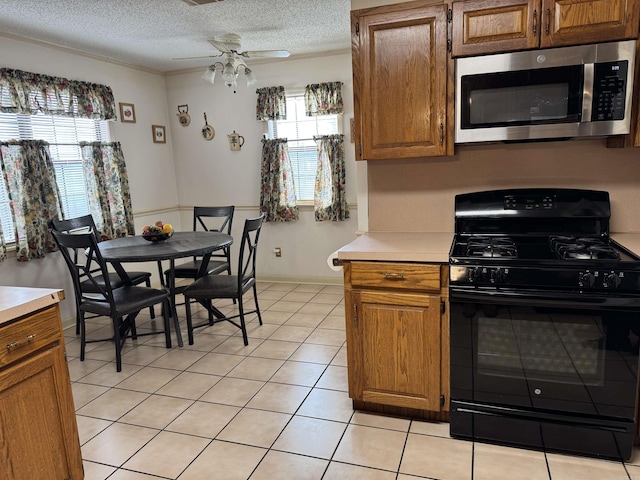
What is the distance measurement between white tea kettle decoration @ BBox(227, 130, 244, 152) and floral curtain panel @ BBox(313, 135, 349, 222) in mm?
932

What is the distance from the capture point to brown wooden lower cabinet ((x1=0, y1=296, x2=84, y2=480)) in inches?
58.1

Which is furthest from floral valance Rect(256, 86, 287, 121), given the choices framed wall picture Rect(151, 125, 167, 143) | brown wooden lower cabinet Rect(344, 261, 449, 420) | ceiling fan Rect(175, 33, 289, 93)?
brown wooden lower cabinet Rect(344, 261, 449, 420)

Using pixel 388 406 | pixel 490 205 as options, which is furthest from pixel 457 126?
pixel 388 406

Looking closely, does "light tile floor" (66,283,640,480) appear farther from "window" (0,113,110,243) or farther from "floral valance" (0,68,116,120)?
"floral valance" (0,68,116,120)

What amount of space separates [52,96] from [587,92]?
158 inches

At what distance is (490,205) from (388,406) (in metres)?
1.22

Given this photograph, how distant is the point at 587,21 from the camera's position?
1994 millimetres

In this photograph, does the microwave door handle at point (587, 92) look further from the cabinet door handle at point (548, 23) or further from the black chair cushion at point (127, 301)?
the black chair cushion at point (127, 301)

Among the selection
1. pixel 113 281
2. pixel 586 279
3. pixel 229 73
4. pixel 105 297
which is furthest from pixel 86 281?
pixel 586 279

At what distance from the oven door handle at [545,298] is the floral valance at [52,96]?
3608mm

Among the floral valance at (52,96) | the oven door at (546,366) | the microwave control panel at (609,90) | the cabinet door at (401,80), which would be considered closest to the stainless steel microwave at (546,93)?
the microwave control panel at (609,90)

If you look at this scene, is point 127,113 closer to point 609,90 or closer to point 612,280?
point 609,90

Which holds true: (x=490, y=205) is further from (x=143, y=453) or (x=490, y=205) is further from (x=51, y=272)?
(x=51, y=272)

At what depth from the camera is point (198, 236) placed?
378 centimetres
